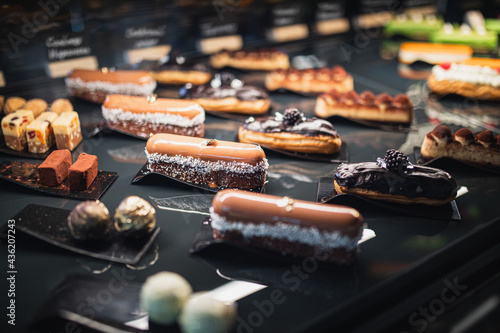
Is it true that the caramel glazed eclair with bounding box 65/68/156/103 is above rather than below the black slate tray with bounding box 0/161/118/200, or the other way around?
above

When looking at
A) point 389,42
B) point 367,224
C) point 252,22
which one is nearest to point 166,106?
point 367,224

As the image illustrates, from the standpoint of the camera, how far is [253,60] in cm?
591

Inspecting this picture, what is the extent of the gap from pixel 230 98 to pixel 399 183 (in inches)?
87.4

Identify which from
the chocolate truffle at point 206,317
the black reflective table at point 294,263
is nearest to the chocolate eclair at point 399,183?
the black reflective table at point 294,263

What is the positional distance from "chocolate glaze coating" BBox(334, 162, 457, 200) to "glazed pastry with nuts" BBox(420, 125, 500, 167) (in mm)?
693

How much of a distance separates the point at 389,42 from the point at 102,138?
201 inches

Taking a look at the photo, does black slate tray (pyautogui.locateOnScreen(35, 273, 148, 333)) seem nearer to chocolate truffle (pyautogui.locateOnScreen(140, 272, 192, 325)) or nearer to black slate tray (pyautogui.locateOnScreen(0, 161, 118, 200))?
chocolate truffle (pyautogui.locateOnScreen(140, 272, 192, 325))

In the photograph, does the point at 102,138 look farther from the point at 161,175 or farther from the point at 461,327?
the point at 461,327

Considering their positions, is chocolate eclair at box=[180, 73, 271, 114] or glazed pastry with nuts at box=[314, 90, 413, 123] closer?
glazed pastry with nuts at box=[314, 90, 413, 123]

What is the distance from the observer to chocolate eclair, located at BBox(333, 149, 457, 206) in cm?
316

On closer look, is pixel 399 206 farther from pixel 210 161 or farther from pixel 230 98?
pixel 230 98

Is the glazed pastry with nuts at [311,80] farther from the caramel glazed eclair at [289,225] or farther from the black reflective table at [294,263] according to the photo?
the caramel glazed eclair at [289,225]

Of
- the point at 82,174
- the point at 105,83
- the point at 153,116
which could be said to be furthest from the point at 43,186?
the point at 105,83

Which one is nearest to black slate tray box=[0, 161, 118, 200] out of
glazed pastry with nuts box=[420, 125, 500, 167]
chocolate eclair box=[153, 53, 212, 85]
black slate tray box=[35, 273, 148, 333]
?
black slate tray box=[35, 273, 148, 333]
